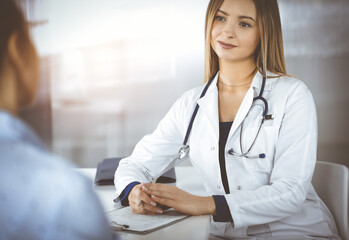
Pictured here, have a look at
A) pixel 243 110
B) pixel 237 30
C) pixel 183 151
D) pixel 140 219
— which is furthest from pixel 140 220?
pixel 237 30

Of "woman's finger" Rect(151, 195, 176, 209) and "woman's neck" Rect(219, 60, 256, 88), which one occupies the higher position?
"woman's neck" Rect(219, 60, 256, 88)

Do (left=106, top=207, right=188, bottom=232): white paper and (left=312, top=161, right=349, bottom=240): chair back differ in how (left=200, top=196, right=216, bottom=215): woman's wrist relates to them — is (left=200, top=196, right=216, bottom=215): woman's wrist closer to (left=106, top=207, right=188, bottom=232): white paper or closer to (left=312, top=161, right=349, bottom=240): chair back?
(left=106, top=207, right=188, bottom=232): white paper

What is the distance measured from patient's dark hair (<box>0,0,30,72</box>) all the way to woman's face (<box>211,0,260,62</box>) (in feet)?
3.23

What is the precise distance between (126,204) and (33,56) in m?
0.78

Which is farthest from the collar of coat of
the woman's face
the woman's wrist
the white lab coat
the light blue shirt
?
the light blue shirt

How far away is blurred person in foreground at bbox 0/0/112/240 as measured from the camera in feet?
1.19

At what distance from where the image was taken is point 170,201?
0.98 metres

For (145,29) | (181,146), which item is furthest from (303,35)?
(181,146)

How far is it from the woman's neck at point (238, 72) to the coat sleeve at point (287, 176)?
10.1 inches

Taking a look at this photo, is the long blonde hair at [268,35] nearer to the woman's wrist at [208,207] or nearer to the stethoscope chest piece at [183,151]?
the stethoscope chest piece at [183,151]

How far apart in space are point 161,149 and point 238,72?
389 millimetres

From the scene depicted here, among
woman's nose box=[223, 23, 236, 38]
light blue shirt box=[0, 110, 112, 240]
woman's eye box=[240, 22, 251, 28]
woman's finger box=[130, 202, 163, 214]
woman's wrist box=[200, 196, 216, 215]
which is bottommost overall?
woman's finger box=[130, 202, 163, 214]

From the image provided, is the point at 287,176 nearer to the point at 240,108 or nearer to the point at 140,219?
the point at 240,108

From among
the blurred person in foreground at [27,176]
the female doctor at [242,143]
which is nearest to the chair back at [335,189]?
the female doctor at [242,143]
